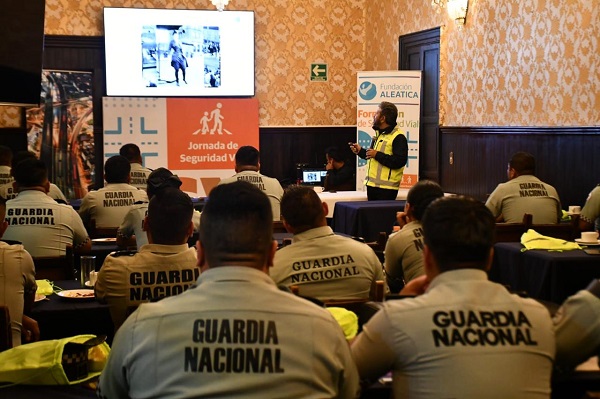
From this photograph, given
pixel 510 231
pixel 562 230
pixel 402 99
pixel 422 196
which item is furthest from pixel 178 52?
pixel 422 196

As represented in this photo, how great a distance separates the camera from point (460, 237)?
2.16 metres

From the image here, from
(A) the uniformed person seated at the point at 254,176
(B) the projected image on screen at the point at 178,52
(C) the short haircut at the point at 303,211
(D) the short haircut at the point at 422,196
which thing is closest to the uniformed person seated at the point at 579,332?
(C) the short haircut at the point at 303,211

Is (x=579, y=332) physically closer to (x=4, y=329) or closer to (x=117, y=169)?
(x=4, y=329)

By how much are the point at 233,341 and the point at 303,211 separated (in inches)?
80.7

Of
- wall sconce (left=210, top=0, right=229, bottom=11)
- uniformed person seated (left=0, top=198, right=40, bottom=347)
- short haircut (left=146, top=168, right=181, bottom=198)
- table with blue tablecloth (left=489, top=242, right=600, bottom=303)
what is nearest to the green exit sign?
wall sconce (left=210, top=0, right=229, bottom=11)

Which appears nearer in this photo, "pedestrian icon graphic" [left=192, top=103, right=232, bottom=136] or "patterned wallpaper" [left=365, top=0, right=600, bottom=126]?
"patterned wallpaper" [left=365, top=0, right=600, bottom=126]

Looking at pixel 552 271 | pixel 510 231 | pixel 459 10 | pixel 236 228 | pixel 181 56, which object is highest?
pixel 459 10

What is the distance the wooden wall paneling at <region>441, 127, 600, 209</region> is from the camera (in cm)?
763

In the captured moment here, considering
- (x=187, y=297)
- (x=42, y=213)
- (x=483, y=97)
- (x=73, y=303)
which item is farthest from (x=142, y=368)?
(x=483, y=97)

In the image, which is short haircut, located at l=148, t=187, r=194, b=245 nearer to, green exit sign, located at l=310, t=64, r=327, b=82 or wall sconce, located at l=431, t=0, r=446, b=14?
wall sconce, located at l=431, t=0, r=446, b=14

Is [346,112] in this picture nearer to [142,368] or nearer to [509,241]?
[509,241]

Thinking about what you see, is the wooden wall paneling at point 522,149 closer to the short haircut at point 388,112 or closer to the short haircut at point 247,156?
the short haircut at point 388,112

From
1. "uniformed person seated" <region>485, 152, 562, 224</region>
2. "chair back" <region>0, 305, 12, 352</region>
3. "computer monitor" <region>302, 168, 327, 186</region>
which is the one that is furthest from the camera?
"computer monitor" <region>302, 168, 327, 186</region>

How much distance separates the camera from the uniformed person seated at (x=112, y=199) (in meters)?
6.66
